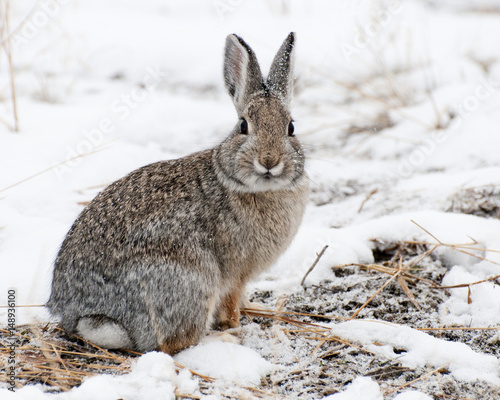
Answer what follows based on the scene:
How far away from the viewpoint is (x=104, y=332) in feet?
10.5

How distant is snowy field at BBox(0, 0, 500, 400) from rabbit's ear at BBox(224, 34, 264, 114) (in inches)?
47.2

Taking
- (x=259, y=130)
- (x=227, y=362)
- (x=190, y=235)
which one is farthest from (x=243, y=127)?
(x=227, y=362)

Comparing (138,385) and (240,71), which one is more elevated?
(240,71)

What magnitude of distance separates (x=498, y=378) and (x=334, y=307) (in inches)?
43.2

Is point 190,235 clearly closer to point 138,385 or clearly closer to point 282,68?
point 138,385

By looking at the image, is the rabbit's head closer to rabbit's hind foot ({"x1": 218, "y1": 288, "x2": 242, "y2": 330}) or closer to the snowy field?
rabbit's hind foot ({"x1": 218, "y1": 288, "x2": 242, "y2": 330})

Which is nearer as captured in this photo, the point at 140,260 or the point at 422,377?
the point at 422,377

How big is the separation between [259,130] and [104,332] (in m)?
1.35

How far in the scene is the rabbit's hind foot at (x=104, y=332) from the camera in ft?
10.5

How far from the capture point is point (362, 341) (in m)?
3.28

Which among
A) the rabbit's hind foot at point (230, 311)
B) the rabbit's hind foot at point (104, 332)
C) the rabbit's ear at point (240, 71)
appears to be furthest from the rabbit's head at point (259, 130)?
the rabbit's hind foot at point (104, 332)

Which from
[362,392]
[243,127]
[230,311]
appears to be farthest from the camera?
[230,311]

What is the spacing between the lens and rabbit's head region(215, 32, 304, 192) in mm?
3290

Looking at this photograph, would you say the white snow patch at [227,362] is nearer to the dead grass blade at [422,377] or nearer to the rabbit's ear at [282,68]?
the dead grass blade at [422,377]
